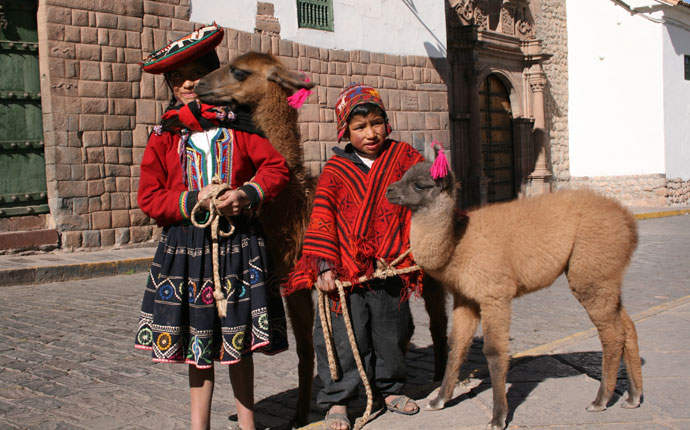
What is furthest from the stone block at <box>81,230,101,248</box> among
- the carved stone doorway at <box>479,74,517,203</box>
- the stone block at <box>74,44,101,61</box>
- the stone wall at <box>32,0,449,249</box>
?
the carved stone doorway at <box>479,74,517,203</box>

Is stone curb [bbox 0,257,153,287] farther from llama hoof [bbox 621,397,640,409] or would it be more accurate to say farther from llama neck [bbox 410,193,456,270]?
llama hoof [bbox 621,397,640,409]

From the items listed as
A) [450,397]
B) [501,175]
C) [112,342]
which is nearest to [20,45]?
[112,342]

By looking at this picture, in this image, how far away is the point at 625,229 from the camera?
11.8 feet

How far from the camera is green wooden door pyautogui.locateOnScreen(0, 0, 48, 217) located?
35.1 ft

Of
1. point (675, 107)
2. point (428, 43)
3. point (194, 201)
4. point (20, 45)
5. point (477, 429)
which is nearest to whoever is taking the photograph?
point (194, 201)

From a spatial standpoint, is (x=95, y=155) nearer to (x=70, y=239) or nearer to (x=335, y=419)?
(x=70, y=239)

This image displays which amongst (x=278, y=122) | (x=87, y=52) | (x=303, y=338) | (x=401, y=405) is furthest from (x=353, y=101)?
(x=87, y=52)

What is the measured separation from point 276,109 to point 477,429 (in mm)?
1878

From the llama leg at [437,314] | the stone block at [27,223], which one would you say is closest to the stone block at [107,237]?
the stone block at [27,223]

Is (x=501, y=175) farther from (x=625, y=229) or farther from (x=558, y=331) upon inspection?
(x=625, y=229)

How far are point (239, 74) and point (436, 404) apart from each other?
1996mm

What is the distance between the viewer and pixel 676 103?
72.4ft

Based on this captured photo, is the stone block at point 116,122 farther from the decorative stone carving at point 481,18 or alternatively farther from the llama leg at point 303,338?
the decorative stone carving at point 481,18

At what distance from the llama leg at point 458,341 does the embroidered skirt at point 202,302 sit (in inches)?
41.4
